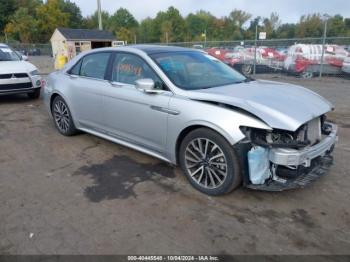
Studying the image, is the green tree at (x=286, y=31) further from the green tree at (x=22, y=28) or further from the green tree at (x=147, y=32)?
the green tree at (x=22, y=28)

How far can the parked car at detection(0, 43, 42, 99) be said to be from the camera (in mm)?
8203

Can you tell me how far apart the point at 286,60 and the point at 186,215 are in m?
13.3

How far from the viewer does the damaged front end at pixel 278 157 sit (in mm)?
3096

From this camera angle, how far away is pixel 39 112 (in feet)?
25.6

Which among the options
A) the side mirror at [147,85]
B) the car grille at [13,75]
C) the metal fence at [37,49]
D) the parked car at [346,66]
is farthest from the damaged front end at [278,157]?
the metal fence at [37,49]

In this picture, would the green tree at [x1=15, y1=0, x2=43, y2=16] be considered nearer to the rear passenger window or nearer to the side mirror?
the rear passenger window

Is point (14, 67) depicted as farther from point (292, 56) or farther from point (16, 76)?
point (292, 56)

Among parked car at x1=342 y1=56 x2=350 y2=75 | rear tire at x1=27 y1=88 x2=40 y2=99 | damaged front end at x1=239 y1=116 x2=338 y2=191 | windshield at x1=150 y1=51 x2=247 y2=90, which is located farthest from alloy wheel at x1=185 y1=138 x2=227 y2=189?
parked car at x1=342 y1=56 x2=350 y2=75

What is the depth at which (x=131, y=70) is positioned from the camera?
433 centimetres

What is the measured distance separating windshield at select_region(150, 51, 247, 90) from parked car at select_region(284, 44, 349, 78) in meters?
10.6

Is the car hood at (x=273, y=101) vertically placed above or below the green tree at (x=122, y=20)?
below

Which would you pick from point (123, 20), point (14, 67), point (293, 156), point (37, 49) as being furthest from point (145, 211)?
point (123, 20)

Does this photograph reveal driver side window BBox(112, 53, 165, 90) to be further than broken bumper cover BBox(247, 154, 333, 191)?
Yes

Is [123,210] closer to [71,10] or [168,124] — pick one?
[168,124]
